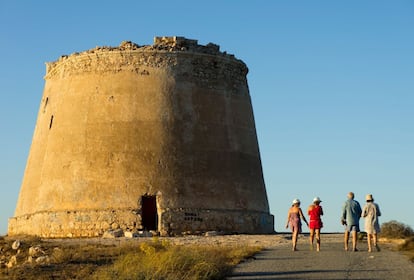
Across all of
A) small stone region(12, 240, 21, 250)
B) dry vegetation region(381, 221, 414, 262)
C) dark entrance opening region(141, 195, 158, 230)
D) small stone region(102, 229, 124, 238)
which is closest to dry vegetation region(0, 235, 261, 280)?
small stone region(12, 240, 21, 250)

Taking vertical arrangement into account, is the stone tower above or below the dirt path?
above

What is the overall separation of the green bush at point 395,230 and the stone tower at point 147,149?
5304 mm

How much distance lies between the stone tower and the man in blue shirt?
28.7 feet

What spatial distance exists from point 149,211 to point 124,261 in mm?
12350

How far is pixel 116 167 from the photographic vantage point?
83.0 feet

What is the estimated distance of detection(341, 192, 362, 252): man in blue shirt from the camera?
55.5ft

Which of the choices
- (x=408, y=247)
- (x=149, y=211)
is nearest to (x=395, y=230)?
(x=408, y=247)

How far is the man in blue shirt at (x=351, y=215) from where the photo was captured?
55.5 feet

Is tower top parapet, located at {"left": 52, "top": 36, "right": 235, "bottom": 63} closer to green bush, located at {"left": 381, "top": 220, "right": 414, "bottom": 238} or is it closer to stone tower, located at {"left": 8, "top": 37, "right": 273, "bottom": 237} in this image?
stone tower, located at {"left": 8, "top": 37, "right": 273, "bottom": 237}

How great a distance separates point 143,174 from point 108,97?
2957 mm

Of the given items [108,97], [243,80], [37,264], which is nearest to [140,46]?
[108,97]

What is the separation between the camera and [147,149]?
25422 millimetres

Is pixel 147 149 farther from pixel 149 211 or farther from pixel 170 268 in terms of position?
pixel 170 268

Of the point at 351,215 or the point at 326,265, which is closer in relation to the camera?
the point at 326,265
